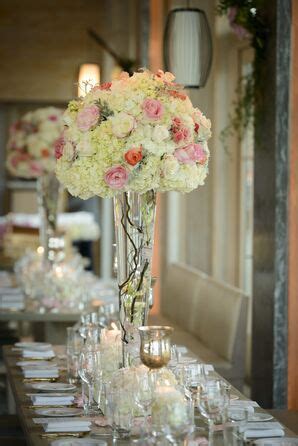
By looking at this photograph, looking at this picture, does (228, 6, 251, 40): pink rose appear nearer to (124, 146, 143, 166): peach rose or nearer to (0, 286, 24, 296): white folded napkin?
(124, 146, 143, 166): peach rose

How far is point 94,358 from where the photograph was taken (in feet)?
13.4

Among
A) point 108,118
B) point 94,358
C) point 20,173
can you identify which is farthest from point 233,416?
point 20,173

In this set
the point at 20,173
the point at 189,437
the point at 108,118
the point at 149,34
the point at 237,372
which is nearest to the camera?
the point at 189,437

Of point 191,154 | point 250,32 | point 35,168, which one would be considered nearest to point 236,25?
point 250,32

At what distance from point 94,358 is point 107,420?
0.37 metres

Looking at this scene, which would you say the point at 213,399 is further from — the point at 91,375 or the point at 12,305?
the point at 12,305

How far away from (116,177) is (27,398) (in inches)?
37.8

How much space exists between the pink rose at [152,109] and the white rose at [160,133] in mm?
43

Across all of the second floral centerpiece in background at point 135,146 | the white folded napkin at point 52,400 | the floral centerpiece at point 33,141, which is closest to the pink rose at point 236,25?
the second floral centerpiece in background at point 135,146

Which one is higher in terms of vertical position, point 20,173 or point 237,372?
point 20,173

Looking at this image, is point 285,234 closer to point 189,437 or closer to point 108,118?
point 108,118

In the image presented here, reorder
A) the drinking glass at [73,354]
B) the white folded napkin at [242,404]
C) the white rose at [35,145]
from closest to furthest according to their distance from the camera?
the white folded napkin at [242,404], the drinking glass at [73,354], the white rose at [35,145]

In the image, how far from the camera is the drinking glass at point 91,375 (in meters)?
3.95

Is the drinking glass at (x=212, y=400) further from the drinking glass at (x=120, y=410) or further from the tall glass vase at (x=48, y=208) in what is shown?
the tall glass vase at (x=48, y=208)
